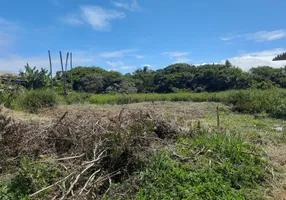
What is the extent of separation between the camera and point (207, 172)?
2885 millimetres

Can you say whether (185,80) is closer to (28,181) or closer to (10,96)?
(10,96)

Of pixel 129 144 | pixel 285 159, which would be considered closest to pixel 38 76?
pixel 129 144

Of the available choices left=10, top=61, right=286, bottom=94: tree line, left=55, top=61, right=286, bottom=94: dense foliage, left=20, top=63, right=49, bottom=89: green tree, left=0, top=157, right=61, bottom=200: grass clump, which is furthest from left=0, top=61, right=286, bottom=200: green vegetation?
left=55, top=61, right=286, bottom=94: dense foliage

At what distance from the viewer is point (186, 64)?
105 ft

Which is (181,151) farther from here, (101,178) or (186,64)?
(186,64)

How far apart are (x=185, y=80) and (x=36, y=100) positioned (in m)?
19.1

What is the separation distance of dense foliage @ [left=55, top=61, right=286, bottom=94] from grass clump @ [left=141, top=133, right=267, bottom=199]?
17.8 meters

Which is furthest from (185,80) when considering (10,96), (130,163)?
(130,163)

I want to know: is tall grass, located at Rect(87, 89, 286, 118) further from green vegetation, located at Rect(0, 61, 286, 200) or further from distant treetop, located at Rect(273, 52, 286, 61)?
green vegetation, located at Rect(0, 61, 286, 200)

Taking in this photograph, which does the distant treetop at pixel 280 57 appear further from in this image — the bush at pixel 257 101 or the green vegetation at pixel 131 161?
the green vegetation at pixel 131 161

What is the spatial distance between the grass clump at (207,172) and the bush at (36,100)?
23.7 feet

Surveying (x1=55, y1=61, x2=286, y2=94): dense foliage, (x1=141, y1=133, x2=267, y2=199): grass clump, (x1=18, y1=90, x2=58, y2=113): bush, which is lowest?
(x1=141, y1=133, x2=267, y2=199): grass clump

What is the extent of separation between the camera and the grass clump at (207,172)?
2506mm

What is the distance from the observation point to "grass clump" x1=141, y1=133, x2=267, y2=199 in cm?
251
